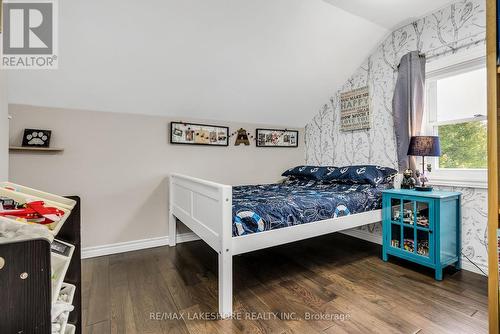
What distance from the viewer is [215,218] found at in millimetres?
1642

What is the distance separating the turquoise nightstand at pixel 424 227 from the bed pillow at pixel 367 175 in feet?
0.75

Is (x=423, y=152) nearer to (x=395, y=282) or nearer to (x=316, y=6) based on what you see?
(x=395, y=282)

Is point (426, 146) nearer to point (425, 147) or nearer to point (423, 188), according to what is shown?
point (425, 147)

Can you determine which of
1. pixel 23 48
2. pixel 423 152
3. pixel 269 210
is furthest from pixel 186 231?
pixel 423 152

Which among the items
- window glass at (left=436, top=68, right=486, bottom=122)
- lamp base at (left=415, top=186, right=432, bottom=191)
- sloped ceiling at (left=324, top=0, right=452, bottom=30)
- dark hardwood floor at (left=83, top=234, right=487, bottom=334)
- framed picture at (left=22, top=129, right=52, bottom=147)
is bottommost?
dark hardwood floor at (left=83, top=234, right=487, bottom=334)

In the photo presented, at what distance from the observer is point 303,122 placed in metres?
3.70

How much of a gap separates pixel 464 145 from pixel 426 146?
48 centimetres

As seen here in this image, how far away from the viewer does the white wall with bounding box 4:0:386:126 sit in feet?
6.49

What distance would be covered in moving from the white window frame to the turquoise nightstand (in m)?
0.17

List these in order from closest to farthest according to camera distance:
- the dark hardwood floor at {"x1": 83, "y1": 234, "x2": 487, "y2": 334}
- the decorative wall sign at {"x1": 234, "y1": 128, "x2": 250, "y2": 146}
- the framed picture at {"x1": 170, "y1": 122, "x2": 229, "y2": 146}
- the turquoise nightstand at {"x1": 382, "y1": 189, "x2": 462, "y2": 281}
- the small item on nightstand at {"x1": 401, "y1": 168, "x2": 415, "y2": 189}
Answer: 1. the dark hardwood floor at {"x1": 83, "y1": 234, "x2": 487, "y2": 334}
2. the turquoise nightstand at {"x1": 382, "y1": 189, "x2": 462, "y2": 281}
3. the small item on nightstand at {"x1": 401, "y1": 168, "x2": 415, "y2": 189}
4. the framed picture at {"x1": 170, "y1": 122, "x2": 229, "y2": 146}
5. the decorative wall sign at {"x1": 234, "y1": 128, "x2": 250, "y2": 146}

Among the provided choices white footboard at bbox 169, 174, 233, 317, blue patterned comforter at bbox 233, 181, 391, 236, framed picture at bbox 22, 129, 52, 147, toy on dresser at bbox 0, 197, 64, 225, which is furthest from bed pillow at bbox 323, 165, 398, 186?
framed picture at bbox 22, 129, 52, 147

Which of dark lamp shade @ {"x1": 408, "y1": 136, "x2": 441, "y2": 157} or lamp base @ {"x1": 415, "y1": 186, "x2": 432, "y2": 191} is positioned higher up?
dark lamp shade @ {"x1": 408, "y1": 136, "x2": 441, "y2": 157}

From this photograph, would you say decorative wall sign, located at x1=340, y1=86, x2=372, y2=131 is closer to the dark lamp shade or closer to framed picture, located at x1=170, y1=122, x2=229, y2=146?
the dark lamp shade

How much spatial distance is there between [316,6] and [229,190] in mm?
1935
